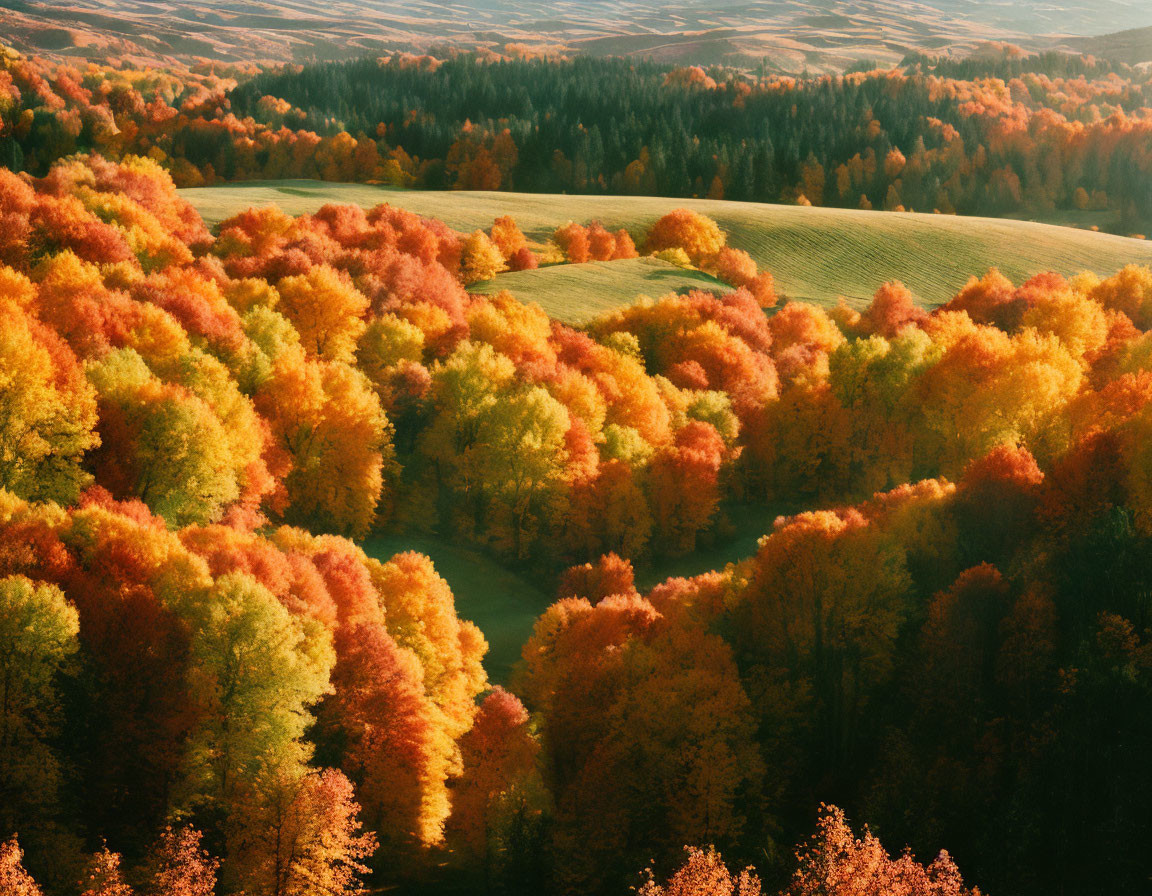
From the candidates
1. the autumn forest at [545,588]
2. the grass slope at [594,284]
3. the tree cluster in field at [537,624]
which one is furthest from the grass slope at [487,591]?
the grass slope at [594,284]

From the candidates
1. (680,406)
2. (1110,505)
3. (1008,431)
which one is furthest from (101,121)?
(1110,505)

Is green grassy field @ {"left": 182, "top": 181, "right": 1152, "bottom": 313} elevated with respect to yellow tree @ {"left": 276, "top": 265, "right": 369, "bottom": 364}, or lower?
lower

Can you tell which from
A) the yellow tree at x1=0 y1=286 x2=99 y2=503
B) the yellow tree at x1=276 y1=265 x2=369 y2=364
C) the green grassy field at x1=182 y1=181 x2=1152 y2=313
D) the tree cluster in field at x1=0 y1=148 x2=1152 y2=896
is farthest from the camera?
the green grassy field at x1=182 y1=181 x2=1152 y2=313

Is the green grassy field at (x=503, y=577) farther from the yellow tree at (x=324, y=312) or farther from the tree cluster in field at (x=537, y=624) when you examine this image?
the yellow tree at (x=324, y=312)

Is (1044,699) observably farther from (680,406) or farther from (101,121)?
(101,121)

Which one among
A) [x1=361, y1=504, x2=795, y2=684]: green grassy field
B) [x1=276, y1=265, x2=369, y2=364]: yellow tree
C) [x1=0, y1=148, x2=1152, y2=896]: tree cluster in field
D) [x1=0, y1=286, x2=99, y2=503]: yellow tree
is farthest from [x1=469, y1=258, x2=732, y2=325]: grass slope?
[x1=0, y1=286, x2=99, y2=503]: yellow tree

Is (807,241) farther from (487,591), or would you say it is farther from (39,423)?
(39,423)

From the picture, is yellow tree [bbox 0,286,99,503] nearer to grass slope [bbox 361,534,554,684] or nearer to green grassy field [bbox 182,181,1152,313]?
grass slope [bbox 361,534,554,684]
